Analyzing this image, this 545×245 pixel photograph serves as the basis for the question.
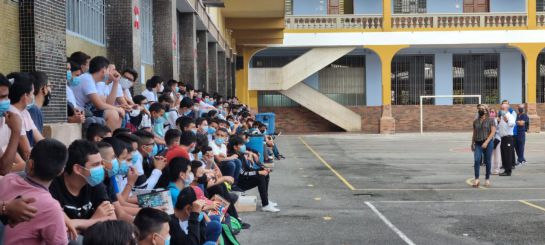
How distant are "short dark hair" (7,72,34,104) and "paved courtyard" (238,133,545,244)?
408cm

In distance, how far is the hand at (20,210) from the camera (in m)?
3.50

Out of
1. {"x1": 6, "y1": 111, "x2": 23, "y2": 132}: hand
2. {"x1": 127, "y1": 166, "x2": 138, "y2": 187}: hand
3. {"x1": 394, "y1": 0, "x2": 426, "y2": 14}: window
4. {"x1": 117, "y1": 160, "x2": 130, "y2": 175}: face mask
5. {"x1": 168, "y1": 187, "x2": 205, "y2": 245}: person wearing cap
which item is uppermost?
{"x1": 394, "y1": 0, "x2": 426, "y2": 14}: window

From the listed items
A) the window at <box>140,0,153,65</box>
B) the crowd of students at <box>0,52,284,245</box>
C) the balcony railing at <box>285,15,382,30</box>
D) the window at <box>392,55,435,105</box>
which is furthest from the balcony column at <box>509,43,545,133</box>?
the crowd of students at <box>0,52,284,245</box>

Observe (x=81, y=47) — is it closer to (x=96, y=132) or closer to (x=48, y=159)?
(x=96, y=132)

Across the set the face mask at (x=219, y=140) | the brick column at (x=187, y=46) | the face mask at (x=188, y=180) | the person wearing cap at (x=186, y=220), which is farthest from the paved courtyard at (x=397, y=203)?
the brick column at (x=187, y=46)

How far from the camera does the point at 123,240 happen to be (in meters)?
3.30

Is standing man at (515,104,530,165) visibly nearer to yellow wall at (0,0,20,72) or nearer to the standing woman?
the standing woman

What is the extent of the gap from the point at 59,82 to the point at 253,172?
4088 millimetres

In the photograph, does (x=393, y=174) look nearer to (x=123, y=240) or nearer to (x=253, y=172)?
(x=253, y=172)

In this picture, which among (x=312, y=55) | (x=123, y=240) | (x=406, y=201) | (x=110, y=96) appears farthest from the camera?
(x=312, y=55)

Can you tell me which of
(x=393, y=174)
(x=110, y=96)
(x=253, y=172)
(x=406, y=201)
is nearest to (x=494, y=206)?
(x=406, y=201)

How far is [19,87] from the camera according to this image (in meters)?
4.94

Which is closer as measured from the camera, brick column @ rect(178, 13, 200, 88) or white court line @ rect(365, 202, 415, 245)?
white court line @ rect(365, 202, 415, 245)

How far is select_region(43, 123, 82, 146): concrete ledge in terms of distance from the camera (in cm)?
698
